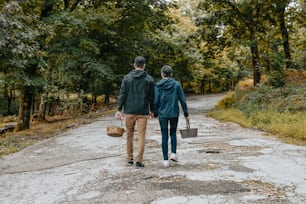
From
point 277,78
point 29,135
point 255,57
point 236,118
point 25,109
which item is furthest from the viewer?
point 255,57

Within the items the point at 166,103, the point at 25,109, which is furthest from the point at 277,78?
the point at 25,109

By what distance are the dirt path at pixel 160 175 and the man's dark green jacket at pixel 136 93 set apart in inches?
40.4

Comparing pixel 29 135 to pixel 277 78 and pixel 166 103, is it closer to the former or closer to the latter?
pixel 166 103

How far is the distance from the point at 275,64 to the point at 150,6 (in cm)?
733

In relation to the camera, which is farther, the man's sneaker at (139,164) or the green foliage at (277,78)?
the green foliage at (277,78)

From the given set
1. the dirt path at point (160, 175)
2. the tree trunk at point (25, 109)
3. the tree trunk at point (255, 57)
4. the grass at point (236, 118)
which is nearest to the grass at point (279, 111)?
the grass at point (236, 118)

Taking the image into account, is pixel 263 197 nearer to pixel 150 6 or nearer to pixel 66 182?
pixel 66 182

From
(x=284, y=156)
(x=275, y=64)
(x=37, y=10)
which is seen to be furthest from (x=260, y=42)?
(x=284, y=156)

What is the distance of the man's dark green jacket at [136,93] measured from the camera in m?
5.64

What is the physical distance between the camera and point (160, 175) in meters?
5.06

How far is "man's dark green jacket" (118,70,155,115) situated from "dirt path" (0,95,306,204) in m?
1.03

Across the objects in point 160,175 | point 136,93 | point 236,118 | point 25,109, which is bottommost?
point 160,175

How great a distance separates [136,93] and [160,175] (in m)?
1.48

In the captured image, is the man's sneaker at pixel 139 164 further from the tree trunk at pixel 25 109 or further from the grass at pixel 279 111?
the tree trunk at pixel 25 109
